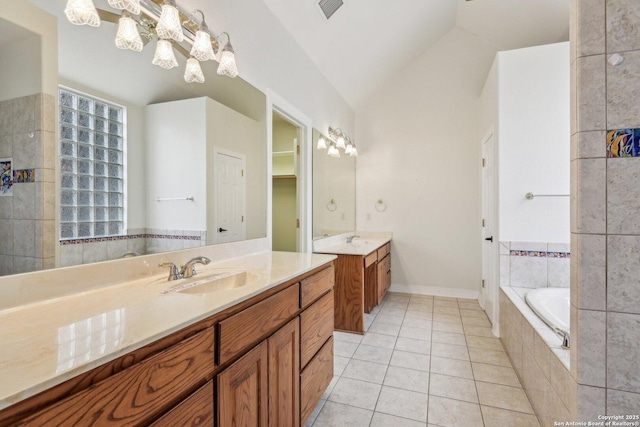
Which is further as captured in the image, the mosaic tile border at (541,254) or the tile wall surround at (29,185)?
the mosaic tile border at (541,254)

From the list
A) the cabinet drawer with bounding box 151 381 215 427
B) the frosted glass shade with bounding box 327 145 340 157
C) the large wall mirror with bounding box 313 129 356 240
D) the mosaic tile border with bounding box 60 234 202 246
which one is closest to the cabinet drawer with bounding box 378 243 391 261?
the large wall mirror with bounding box 313 129 356 240

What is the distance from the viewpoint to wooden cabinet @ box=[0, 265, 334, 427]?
0.56 meters

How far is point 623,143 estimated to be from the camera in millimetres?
986

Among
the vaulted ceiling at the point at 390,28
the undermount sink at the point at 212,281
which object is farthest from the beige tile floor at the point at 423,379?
the vaulted ceiling at the point at 390,28

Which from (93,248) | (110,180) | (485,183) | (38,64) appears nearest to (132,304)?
(93,248)

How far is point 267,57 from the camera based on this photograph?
213 cm

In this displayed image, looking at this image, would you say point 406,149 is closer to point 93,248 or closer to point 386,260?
point 386,260

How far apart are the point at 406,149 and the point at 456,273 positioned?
1.81m

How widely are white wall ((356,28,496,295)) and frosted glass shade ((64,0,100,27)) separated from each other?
3.63 metres

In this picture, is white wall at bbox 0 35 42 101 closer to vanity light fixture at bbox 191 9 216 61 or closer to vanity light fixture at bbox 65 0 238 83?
vanity light fixture at bbox 65 0 238 83

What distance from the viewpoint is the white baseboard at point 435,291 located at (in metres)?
3.89

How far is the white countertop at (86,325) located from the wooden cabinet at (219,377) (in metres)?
0.03

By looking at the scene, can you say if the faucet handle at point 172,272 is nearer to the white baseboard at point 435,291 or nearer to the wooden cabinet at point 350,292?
the wooden cabinet at point 350,292

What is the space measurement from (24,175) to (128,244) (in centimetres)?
41
